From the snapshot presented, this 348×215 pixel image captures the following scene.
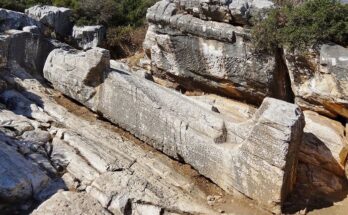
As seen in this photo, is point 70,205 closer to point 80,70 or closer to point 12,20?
point 80,70

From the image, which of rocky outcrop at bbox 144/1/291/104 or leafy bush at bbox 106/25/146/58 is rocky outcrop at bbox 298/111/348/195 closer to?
rocky outcrop at bbox 144/1/291/104

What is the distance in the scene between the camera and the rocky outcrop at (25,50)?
12570 millimetres

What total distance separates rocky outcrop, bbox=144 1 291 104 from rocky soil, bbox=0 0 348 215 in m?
0.03

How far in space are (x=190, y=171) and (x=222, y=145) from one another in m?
1.04

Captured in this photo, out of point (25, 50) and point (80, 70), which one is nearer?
point (80, 70)

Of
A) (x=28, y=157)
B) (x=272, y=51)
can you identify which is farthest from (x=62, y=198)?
(x=272, y=51)

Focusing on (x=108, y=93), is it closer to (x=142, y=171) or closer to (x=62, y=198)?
(x=142, y=171)

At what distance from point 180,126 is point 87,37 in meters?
8.80

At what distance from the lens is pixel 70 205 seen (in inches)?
Answer: 316

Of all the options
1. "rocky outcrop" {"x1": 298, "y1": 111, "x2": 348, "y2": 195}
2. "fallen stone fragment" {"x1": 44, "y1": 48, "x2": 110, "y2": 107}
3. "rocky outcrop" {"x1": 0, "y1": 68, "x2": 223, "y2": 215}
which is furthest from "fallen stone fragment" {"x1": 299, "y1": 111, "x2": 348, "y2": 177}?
"fallen stone fragment" {"x1": 44, "y1": 48, "x2": 110, "y2": 107}

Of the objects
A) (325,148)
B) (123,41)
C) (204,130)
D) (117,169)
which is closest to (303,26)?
(325,148)

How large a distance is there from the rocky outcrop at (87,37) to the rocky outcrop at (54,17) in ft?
1.44

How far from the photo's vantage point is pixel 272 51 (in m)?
10.8

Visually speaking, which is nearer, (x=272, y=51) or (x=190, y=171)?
(x=190, y=171)
